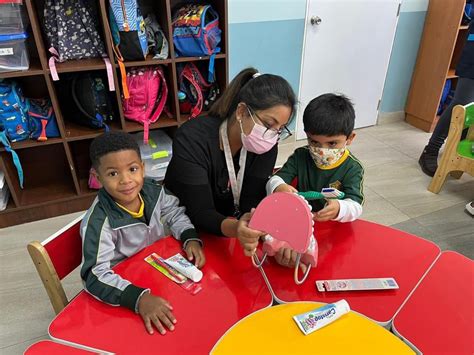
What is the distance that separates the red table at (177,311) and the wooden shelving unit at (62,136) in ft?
5.05

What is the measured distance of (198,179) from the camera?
54.2 inches

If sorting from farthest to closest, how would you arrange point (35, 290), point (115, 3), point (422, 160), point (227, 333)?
point (422, 160)
point (115, 3)
point (35, 290)
point (227, 333)

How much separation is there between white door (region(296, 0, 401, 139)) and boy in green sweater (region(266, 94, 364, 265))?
6.82 feet

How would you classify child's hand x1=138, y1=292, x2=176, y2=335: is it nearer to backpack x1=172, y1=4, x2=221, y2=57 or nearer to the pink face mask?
the pink face mask

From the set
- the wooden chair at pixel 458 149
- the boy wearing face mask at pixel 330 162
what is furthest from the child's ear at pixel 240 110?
the wooden chair at pixel 458 149

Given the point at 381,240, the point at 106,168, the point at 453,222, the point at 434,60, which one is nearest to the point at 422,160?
the point at 453,222

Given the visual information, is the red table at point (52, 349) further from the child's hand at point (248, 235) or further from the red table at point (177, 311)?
the child's hand at point (248, 235)

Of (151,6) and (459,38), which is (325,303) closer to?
(151,6)

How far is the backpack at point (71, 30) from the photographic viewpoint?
2219mm

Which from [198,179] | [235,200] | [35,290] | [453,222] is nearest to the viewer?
[198,179]

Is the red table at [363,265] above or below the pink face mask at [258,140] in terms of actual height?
below

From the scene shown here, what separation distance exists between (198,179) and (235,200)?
255 millimetres

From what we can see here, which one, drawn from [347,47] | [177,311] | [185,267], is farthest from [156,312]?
[347,47]

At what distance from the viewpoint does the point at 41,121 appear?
7.74ft
